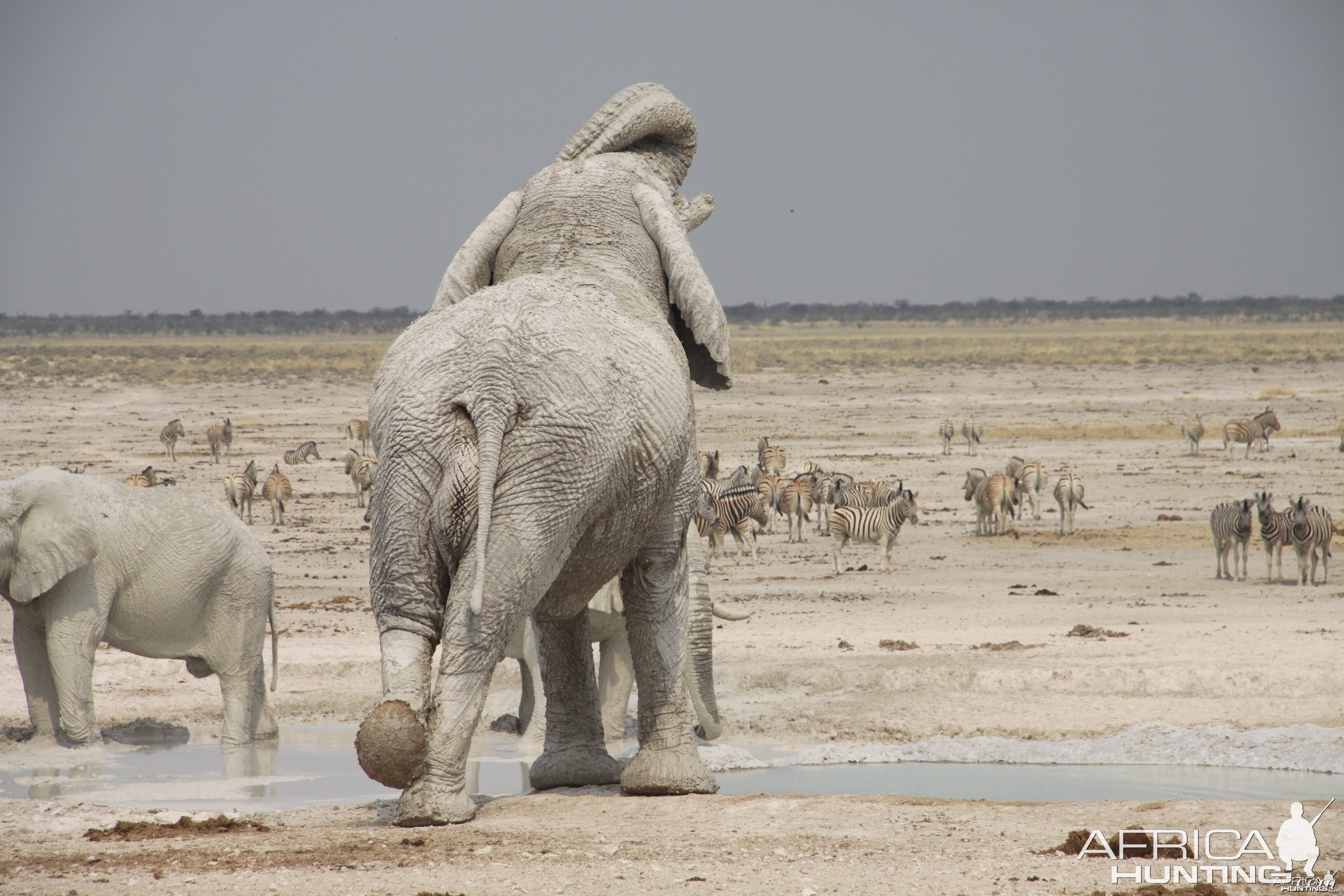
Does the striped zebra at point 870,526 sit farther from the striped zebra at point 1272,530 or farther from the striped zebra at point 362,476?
the striped zebra at point 362,476

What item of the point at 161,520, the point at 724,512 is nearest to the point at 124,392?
the point at 724,512

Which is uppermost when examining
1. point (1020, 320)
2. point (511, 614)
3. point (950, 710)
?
point (1020, 320)

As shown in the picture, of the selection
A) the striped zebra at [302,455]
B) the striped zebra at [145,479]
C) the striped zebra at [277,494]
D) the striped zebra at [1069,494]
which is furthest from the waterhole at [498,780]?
the striped zebra at [302,455]

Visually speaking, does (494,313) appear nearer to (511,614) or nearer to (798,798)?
(511,614)

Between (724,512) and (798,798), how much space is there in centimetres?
1106

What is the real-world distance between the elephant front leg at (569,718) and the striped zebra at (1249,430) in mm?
20735

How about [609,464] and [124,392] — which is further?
[124,392]

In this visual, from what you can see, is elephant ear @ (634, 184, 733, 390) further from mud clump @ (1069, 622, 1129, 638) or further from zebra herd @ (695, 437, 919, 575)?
zebra herd @ (695, 437, 919, 575)

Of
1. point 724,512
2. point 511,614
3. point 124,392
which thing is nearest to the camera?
point 511,614

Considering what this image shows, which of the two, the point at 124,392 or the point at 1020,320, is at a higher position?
the point at 1020,320

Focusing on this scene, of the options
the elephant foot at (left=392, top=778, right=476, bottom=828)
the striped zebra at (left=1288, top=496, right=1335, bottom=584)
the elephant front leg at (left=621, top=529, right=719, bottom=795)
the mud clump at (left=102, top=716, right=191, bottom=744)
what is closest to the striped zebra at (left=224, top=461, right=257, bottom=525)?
the mud clump at (left=102, top=716, right=191, bottom=744)

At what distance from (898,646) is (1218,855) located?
18.8 feet

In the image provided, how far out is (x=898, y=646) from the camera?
30.8 ft

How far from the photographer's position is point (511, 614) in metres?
3.74
